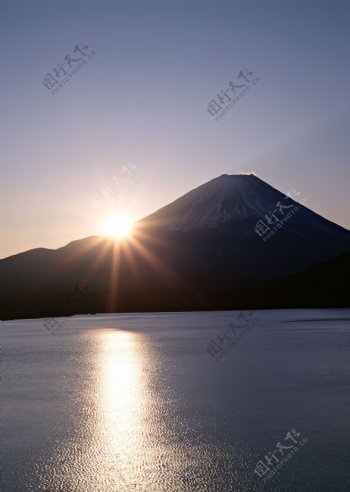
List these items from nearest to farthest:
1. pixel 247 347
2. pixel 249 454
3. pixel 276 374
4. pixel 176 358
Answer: pixel 249 454 < pixel 276 374 < pixel 176 358 < pixel 247 347

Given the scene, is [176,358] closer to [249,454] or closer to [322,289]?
[249,454]

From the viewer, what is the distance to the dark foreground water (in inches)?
496

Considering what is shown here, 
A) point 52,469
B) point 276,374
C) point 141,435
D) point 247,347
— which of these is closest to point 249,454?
point 141,435

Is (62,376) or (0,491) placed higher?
(0,491)

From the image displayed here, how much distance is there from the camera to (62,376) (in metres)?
29.7

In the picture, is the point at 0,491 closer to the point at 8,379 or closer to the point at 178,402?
the point at 178,402

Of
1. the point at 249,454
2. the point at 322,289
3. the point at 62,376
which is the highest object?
the point at 249,454

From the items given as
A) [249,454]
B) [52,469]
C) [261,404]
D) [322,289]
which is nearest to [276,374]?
[261,404]

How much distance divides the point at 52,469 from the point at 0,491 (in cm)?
155

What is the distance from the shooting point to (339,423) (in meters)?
17.5

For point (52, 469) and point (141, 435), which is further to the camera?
point (141, 435)

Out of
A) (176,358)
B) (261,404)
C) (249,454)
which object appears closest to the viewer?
(249,454)

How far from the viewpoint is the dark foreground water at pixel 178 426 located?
496 inches

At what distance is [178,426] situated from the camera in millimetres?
17375
